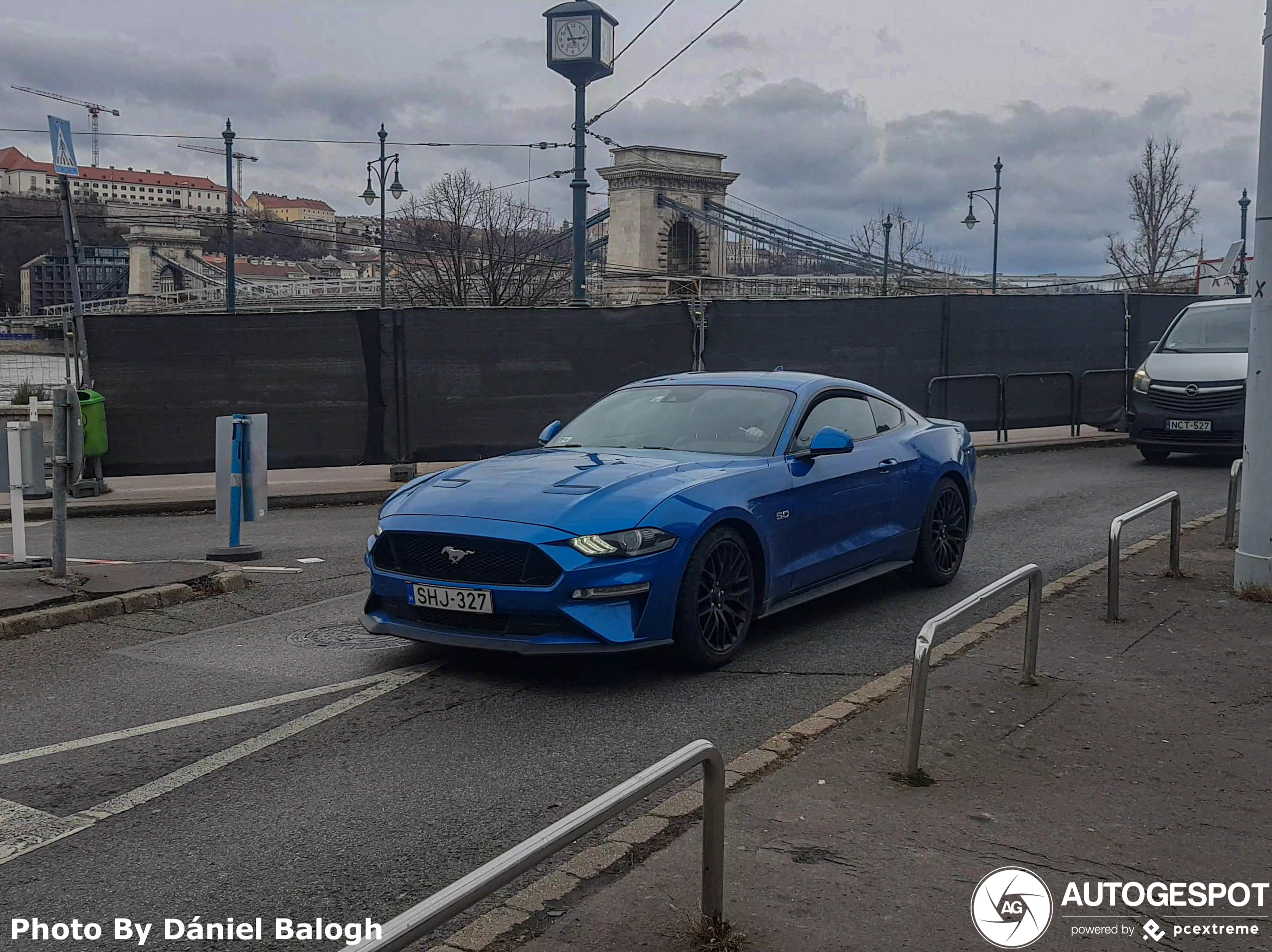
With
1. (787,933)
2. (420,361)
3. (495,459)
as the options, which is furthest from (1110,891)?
(420,361)

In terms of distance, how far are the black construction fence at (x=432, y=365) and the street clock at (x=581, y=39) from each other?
13304 mm

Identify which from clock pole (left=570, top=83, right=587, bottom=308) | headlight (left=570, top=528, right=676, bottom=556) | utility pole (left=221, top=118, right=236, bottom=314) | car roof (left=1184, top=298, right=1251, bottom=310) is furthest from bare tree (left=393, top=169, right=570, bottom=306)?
headlight (left=570, top=528, right=676, bottom=556)

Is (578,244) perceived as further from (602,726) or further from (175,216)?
(175,216)

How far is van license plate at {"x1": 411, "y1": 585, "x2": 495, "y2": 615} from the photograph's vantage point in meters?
5.85

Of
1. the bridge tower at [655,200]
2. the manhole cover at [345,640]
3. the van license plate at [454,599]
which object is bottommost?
the manhole cover at [345,640]

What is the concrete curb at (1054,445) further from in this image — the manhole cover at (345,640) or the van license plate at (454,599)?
the van license plate at (454,599)

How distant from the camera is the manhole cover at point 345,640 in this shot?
6926 millimetres

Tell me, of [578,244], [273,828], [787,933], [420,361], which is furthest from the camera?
[578,244]

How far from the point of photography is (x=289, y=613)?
25.8ft

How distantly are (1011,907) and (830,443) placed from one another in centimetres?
373

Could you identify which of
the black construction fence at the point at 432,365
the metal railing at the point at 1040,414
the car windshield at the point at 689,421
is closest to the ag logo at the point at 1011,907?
the car windshield at the point at 689,421

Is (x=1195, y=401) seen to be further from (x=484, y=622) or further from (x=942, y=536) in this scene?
(x=484, y=622)

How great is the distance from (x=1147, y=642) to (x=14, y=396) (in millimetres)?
25678

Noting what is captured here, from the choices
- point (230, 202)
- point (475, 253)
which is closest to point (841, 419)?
point (230, 202)
